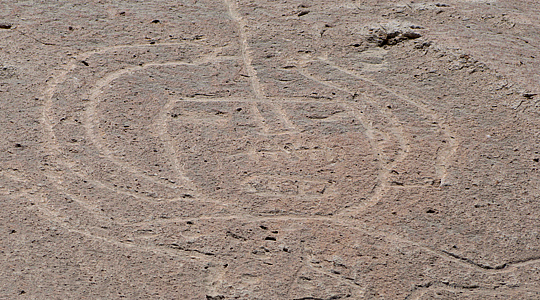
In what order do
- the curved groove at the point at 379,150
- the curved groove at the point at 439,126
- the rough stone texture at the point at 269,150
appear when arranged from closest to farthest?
the rough stone texture at the point at 269,150
the curved groove at the point at 379,150
the curved groove at the point at 439,126

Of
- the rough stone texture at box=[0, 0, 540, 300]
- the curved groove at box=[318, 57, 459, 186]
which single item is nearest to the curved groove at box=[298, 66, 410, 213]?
the rough stone texture at box=[0, 0, 540, 300]

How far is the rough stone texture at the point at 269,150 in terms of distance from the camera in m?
2.44

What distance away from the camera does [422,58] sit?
358 cm

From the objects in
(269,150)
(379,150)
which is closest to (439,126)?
(379,150)

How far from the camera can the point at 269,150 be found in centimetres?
300

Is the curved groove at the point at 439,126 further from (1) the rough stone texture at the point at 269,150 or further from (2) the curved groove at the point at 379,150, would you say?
(2) the curved groove at the point at 379,150

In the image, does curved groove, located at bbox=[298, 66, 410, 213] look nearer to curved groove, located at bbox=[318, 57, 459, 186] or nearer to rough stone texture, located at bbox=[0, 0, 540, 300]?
rough stone texture, located at bbox=[0, 0, 540, 300]


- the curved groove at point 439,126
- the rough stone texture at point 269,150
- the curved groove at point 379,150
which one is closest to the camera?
the rough stone texture at point 269,150

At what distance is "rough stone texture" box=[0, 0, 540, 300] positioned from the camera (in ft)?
8.01

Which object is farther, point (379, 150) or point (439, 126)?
point (439, 126)

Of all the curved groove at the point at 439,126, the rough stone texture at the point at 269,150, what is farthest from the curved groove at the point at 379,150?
the curved groove at the point at 439,126

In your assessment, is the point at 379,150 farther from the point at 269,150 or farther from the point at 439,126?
the point at 269,150

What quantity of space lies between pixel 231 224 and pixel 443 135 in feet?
3.71

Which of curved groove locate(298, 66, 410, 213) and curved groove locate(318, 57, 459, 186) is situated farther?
curved groove locate(318, 57, 459, 186)
